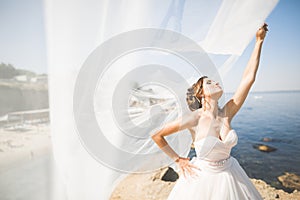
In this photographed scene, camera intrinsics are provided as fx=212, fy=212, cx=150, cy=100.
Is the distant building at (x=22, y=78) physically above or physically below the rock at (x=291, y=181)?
above

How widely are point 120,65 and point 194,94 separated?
39 cm

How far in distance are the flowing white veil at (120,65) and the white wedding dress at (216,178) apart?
0.41m

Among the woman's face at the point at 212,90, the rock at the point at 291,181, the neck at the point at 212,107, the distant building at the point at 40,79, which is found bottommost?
the rock at the point at 291,181

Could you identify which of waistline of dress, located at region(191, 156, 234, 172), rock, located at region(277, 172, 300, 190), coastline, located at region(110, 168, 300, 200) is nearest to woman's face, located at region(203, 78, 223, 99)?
waistline of dress, located at region(191, 156, 234, 172)

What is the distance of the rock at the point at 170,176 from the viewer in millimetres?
1742

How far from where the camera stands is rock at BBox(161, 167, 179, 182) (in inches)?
68.6

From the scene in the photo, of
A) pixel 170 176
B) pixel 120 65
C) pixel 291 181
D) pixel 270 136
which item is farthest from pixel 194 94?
pixel 270 136

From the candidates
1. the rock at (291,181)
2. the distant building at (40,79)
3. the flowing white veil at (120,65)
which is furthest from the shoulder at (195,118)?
the rock at (291,181)

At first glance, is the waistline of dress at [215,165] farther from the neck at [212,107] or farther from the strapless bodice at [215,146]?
the neck at [212,107]

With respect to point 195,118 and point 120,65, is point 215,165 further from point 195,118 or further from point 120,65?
point 120,65

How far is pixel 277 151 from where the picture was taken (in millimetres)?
4512

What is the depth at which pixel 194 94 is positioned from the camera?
1.03m

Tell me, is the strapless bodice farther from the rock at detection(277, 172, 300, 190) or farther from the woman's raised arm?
the rock at detection(277, 172, 300, 190)

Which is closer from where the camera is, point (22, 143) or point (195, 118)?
point (195, 118)
